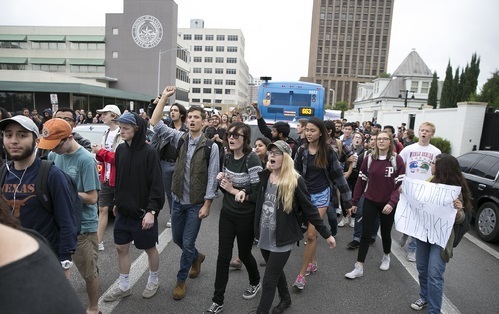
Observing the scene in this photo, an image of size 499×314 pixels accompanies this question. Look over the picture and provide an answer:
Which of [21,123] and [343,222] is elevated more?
[21,123]

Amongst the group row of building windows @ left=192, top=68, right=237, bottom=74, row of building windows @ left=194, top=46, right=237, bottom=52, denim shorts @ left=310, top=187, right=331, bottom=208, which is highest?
row of building windows @ left=194, top=46, right=237, bottom=52

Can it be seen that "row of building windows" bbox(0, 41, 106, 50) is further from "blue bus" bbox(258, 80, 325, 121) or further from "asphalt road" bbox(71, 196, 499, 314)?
"asphalt road" bbox(71, 196, 499, 314)

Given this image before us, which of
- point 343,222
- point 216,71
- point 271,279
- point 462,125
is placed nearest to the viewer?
point 271,279

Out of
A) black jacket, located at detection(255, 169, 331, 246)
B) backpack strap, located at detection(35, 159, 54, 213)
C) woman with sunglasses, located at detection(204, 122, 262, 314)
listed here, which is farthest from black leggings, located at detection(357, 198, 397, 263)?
backpack strap, located at detection(35, 159, 54, 213)

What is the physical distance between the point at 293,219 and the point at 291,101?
9493mm

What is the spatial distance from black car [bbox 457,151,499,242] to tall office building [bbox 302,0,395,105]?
120426 mm

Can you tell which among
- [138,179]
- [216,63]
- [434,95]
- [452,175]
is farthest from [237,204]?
[216,63]

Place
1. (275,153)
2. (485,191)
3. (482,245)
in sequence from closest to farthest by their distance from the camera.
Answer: (275,153), (482,245), (485,191)

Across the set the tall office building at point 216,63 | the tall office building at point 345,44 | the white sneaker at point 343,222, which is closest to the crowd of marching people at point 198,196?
the white sneaker at point 343,222

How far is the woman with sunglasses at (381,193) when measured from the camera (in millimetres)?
4363

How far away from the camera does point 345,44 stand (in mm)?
Result: 123750

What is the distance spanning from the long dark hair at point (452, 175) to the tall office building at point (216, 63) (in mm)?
93901

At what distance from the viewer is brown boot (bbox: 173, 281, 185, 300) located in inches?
145

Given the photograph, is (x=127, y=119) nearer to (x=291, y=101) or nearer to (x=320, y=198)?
(x=320, y=198)
